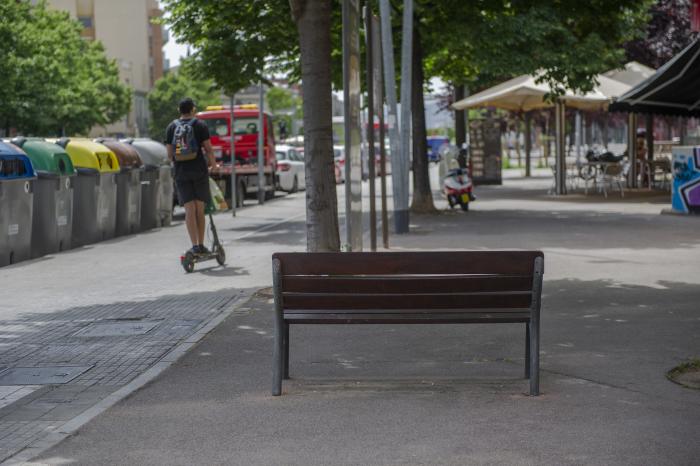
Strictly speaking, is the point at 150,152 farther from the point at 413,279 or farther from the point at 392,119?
the point at 413,279

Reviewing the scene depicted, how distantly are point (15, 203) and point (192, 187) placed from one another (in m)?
3.18

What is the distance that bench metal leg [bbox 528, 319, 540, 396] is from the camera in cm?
695

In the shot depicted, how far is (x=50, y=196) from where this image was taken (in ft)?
59.7

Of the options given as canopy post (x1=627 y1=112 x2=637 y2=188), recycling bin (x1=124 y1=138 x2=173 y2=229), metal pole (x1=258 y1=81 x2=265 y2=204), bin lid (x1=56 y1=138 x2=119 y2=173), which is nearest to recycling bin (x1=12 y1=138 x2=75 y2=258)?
bin lid (x1=56 y1=138 x2=119 y2=173)

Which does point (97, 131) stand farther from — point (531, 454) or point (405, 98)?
point (531, 454)

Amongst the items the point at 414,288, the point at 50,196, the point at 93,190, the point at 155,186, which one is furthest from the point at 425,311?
the point at 155,186

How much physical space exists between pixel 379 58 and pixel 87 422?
10046 millimetres

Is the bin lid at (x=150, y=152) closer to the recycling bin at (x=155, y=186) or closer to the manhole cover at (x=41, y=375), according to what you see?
the recycling bin at (x=155, y=186)

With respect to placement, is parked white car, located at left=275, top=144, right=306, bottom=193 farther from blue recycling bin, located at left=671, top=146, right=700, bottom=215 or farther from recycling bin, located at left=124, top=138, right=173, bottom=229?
blue recycling bin, located at left=671, top=146, right=700, bottom=215

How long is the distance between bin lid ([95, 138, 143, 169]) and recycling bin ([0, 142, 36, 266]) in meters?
4.92

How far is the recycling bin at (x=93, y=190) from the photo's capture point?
65.1 feet

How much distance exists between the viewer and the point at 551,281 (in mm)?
12828

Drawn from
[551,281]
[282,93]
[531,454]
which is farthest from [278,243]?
[282,93]

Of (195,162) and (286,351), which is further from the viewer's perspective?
(195,162)
